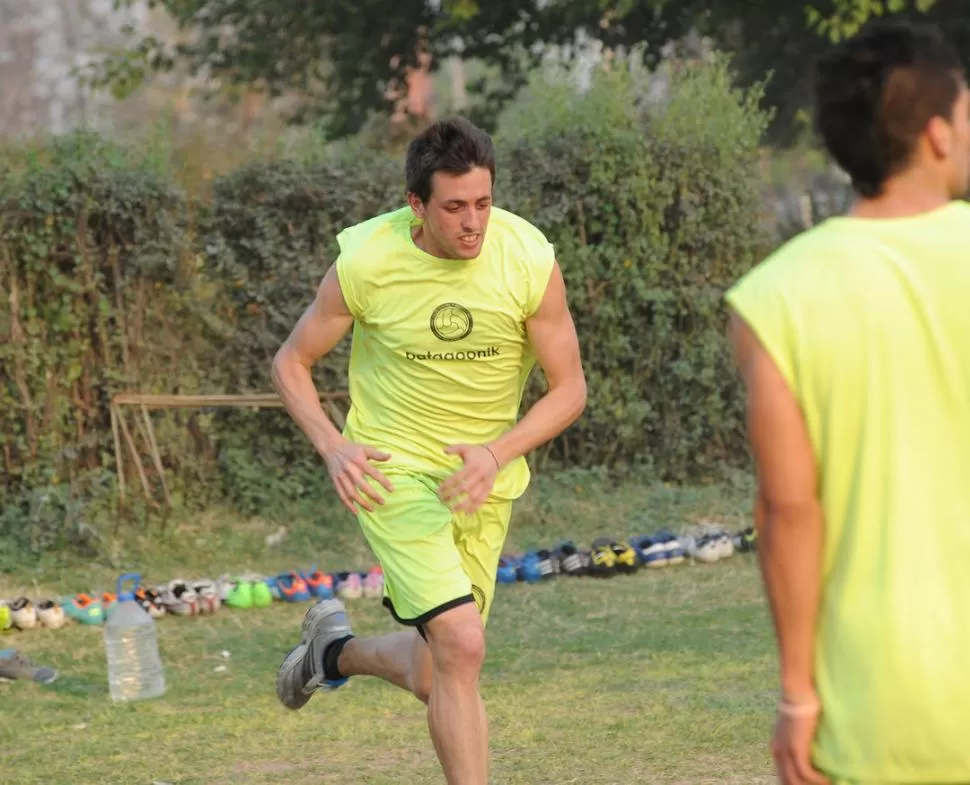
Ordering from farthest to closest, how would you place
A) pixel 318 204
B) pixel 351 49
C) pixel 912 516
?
pixel 351 49 < pixel 318 204 < pixel 912 516

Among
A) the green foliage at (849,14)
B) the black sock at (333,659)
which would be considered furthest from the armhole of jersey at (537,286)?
the green foliage at (849,14)

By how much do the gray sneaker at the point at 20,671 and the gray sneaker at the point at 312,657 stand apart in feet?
7.18

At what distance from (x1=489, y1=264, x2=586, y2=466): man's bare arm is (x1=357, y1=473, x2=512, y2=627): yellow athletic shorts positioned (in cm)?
32

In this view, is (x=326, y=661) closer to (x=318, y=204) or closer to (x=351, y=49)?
(x=318, y=204)

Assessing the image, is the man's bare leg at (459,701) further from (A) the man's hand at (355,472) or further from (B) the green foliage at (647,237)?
(B) the green foliage at (647,237)

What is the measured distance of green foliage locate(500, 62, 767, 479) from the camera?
12.6 m

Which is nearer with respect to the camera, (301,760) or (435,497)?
(435,497)

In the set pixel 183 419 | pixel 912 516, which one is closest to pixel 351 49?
pixel 183 419

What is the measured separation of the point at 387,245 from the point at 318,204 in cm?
642

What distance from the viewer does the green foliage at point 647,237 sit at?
1260cm

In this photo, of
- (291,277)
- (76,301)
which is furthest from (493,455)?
(291,277)

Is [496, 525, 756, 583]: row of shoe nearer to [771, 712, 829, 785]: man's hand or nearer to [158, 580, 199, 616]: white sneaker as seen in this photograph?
[158, 580, 199, 616]: white sneaker

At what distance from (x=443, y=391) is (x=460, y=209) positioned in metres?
0.64

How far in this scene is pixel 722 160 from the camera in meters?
13.0
